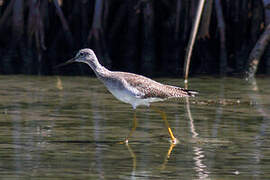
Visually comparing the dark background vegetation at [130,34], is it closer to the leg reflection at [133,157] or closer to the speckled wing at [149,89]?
the speckled wing at [149,89]

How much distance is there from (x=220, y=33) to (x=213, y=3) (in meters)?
0.92

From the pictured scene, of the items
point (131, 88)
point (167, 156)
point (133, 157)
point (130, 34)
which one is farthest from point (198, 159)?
point (130, 34)

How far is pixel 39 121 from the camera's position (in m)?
7.91

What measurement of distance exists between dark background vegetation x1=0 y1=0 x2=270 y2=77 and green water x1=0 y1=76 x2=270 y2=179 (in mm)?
2223

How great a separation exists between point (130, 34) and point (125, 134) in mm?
6736

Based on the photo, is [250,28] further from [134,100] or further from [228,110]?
[134,100]

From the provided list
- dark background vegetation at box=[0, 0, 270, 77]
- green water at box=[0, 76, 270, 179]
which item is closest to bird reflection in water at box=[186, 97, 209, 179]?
green water at box=[0, 76, 270, 179]

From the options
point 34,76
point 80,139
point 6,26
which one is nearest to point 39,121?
point 80,139

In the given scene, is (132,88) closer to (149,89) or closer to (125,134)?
(149,89)

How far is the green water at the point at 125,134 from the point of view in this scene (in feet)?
19.4

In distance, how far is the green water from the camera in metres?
5.91

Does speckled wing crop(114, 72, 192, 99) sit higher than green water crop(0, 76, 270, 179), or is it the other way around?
speckled wing crop(114, 72, 192, 99)

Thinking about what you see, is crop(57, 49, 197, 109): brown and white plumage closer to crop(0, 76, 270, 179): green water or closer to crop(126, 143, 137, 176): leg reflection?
crop(0, 76, 270, 179): green water

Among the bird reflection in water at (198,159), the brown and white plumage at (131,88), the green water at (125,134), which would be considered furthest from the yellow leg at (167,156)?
the brown and white plumage at (131,88)
